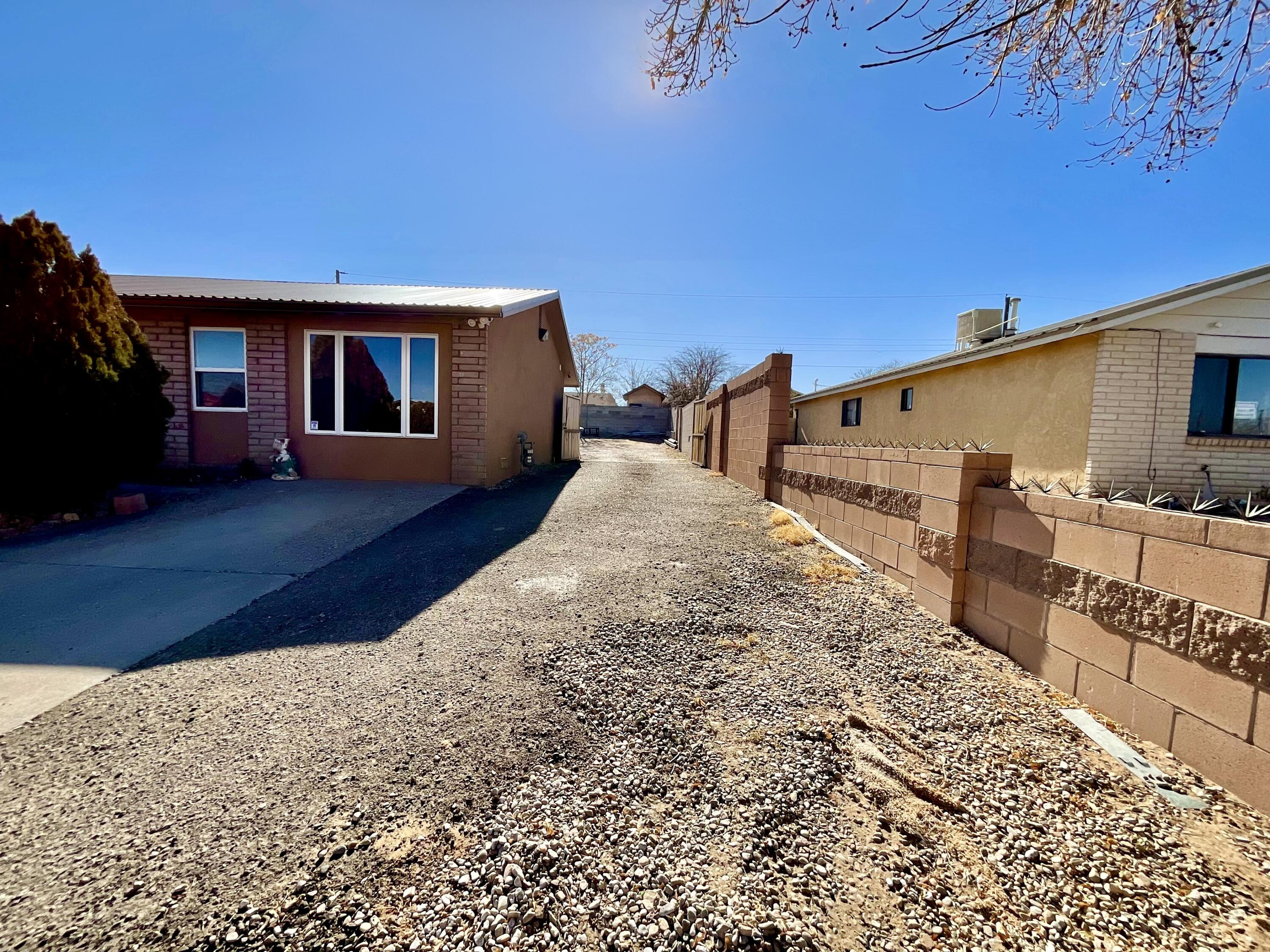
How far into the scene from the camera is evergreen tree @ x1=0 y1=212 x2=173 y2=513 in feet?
18.3

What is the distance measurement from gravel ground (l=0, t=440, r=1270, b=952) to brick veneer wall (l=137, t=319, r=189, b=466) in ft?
24.0

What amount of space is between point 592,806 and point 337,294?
10.1 m

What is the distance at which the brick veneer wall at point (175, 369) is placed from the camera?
335 inches

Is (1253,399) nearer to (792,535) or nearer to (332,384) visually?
(792,535)

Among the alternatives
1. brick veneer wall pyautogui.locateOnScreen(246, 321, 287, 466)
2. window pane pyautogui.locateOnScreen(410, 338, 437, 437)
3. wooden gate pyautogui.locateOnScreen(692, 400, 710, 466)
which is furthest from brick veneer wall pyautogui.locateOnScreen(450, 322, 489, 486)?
wooden gate pyautogui.locateOnScreen(692, 400, 710, 466)

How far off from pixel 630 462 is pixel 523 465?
4.94 metres

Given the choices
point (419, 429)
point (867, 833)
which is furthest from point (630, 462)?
point (867, 833)

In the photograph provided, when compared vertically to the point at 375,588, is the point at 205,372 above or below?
above

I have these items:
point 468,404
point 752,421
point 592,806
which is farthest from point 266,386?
point 592,806

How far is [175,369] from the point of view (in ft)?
28.1

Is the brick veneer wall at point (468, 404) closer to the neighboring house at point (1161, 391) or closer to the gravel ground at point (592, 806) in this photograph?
the gravel ground at point (592, 806)

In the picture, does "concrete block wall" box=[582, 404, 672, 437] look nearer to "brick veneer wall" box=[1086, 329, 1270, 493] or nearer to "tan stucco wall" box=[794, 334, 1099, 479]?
"tan stucco wall" box=[794, 334, 1099, 479]

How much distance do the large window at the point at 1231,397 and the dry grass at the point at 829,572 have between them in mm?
6422

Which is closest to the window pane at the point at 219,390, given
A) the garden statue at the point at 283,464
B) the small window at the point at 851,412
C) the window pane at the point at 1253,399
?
the garden statue at the point at 283,464
